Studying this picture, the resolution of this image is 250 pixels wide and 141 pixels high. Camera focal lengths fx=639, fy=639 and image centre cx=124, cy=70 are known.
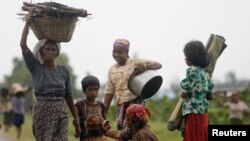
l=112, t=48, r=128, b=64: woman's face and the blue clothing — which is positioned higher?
l=112, t=48, r=128, b=64: woman's face

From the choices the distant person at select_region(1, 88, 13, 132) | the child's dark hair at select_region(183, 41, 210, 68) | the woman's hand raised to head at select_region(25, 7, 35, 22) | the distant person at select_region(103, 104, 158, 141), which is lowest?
the distant person at select_region(1, 88, 13, 132)

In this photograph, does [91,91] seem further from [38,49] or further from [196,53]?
[196,53]

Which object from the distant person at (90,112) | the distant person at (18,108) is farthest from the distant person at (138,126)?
the distant person at (18,108)

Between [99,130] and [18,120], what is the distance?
1140 cm

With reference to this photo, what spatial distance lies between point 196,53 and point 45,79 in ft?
5.58

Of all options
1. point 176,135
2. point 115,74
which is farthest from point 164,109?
point 115,74

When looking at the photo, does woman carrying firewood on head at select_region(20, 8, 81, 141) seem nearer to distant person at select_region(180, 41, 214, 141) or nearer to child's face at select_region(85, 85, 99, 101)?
child's face at select_region(85, 85, 99, 101)

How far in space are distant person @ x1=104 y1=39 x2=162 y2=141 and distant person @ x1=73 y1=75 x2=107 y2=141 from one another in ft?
0.88

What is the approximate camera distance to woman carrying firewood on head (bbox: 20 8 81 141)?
7121mm

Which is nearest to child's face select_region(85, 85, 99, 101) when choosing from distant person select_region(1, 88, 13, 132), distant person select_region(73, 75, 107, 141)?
distant person select_region(73, 75, 107, 141)

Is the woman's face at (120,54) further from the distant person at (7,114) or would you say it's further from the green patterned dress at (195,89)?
the distant person at (7,114)

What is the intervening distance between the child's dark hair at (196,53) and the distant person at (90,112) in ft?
3.76

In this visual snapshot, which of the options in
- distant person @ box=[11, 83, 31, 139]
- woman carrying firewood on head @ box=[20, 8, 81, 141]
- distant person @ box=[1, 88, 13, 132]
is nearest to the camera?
woman carrying firewood on head @ box=[20, 8, 81, 141]

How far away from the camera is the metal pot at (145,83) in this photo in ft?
24.5
